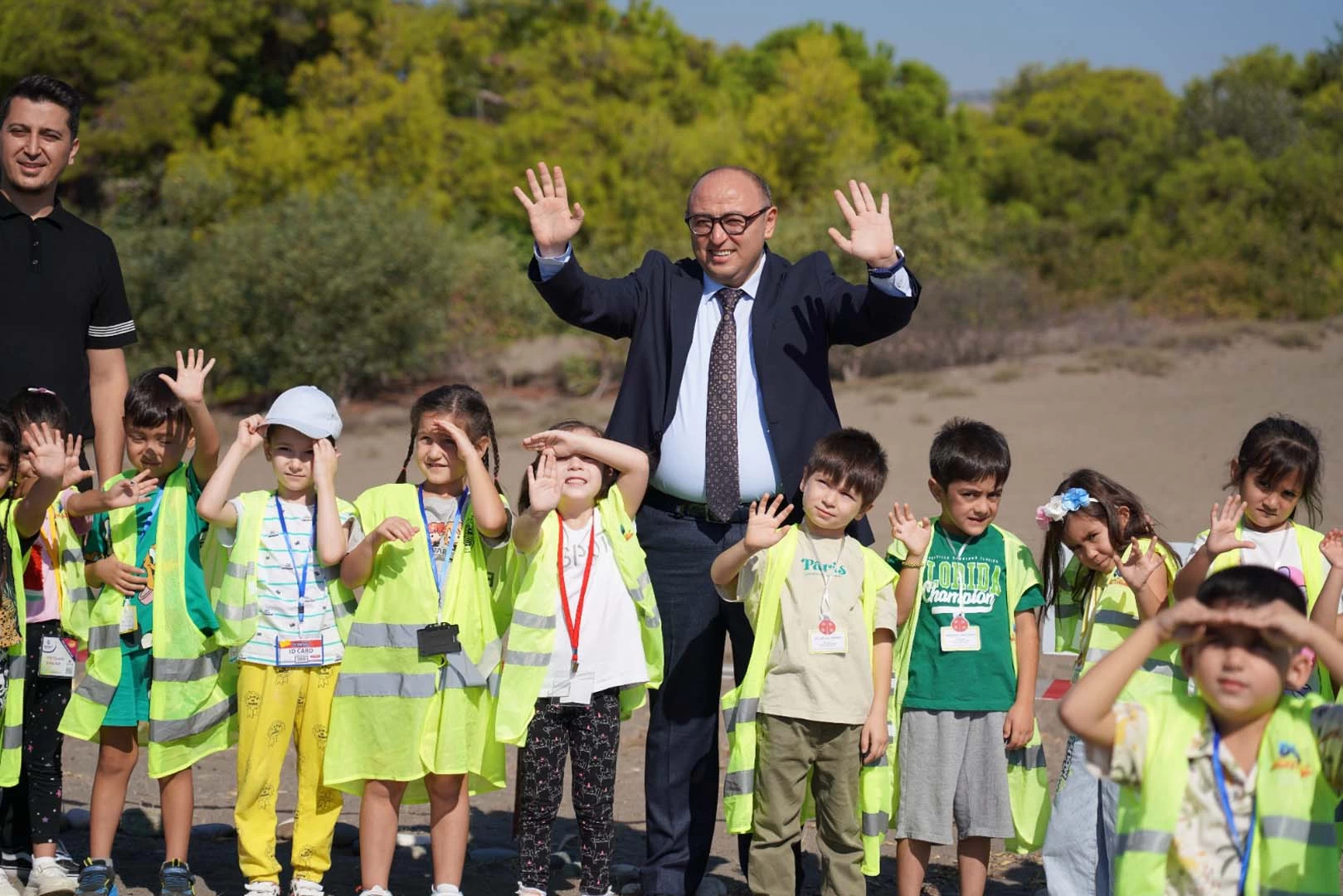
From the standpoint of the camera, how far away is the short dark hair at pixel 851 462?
4.21 meters

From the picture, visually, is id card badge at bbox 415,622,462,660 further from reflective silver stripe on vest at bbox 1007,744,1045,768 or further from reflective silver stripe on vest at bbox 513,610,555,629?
reflective silver stripe on vest at bbox 1007,744,1045,768

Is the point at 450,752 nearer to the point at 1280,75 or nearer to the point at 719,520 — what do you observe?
the point at 719,520

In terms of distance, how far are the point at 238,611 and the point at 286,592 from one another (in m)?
0.15

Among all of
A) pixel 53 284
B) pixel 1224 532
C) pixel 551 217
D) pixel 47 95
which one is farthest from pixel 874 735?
pixel 47 95

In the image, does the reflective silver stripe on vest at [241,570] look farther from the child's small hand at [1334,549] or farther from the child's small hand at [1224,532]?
the child's small hand at [1334,549]

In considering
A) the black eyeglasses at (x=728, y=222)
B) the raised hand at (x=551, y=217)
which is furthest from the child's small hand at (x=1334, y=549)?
the raised hand at (x=551, y=217)

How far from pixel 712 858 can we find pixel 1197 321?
1831 centimetres

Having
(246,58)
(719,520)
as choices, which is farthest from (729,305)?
(246,58)

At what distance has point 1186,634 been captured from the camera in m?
2.98

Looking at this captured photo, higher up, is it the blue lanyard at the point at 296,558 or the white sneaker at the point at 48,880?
the blue lanyard at the point at 296,558

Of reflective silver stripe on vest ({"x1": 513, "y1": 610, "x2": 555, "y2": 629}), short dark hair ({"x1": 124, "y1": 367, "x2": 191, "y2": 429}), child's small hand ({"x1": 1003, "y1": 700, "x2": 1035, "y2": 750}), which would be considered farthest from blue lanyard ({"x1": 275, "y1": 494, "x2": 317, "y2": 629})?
child's small hand ({"x1": 1003, "y1": 700, "x2": 1035, "y2": 750})

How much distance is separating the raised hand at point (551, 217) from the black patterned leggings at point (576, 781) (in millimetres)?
1373

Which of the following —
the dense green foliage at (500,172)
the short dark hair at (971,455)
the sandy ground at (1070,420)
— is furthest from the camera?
the dense green foliage at (500,172)

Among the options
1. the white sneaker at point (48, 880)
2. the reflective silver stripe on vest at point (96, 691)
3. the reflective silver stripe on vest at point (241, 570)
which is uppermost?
the reflective silver stripe on vest at point (241, 570)
